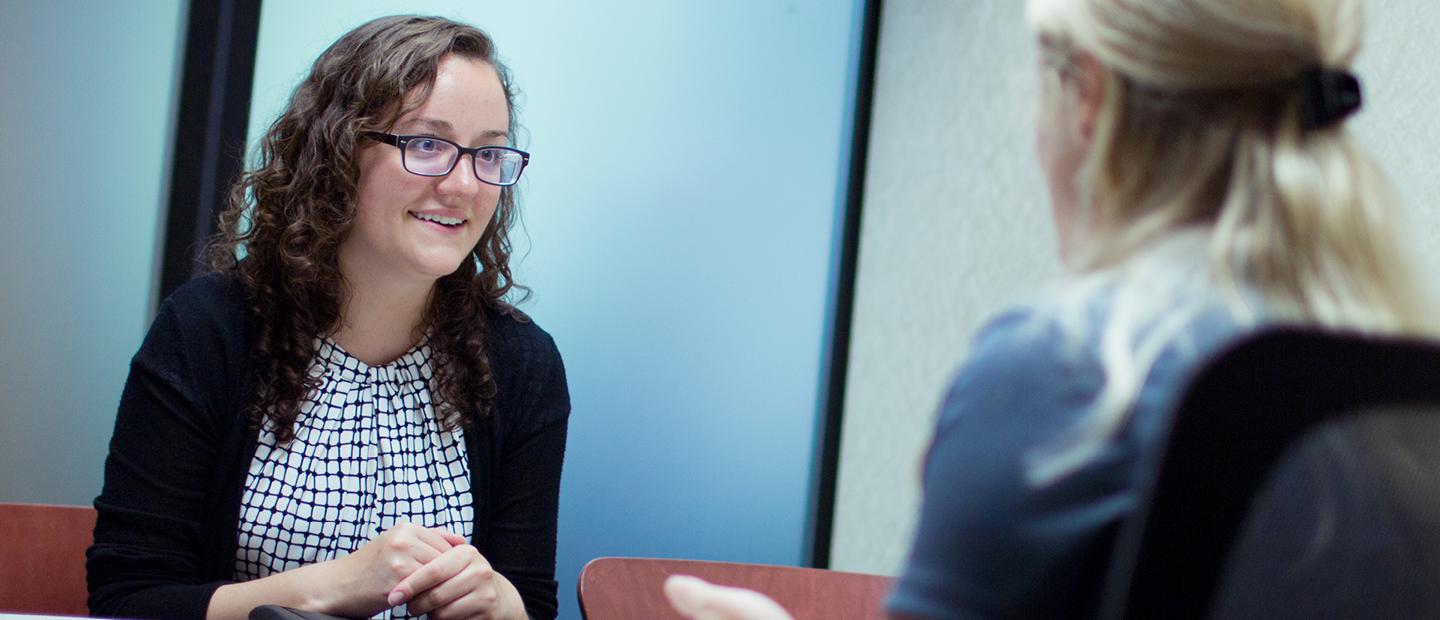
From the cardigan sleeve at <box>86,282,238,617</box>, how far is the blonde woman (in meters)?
1.09

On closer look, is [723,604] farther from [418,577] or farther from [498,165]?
[498,165]

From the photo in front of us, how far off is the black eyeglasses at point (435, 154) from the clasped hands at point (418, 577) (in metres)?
0.55

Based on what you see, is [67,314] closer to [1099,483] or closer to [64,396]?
[64,396]

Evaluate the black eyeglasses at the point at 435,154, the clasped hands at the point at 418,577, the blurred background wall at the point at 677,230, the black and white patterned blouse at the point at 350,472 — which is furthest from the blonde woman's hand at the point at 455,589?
the blurred background wall at the point at 677,230

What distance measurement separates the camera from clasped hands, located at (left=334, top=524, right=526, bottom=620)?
1.50 meters

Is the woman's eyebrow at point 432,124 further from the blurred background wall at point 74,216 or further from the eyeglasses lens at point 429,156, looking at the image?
the blurred background wall at point 74,216

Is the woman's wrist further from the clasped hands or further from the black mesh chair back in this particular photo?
the black mesh chair back

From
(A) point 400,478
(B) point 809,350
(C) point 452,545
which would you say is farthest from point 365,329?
(B) point 809,350

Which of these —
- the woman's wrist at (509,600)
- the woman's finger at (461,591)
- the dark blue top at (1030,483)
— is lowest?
the woman's wrist at (509,600)

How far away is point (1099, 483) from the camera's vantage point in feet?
1.94

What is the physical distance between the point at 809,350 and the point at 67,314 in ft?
5.57

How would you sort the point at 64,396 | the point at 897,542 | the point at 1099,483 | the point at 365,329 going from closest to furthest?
the point at 1099,483 → the point at 365,329 → the point at 64,396 → the point at 897,542

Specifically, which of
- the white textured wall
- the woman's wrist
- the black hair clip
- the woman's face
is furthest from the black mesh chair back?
the white textured wall

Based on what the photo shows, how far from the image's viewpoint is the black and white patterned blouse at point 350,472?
5.62 ft
